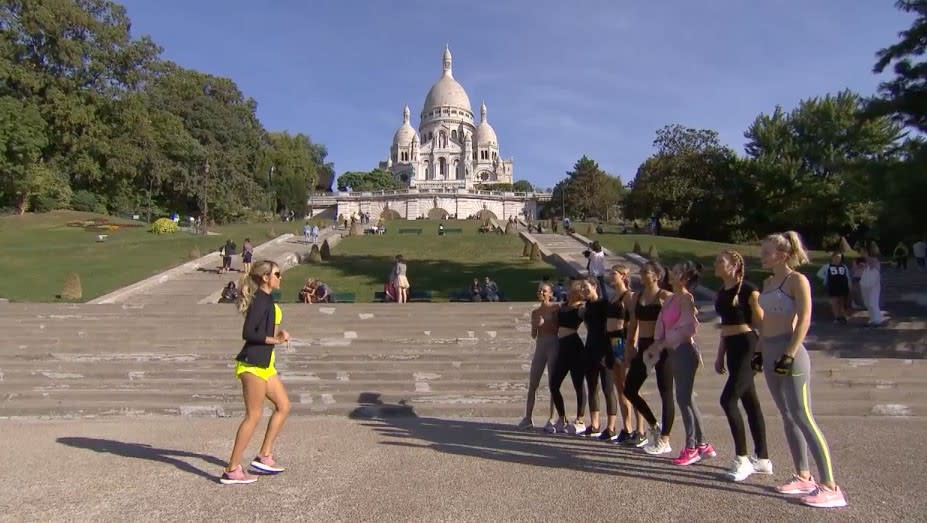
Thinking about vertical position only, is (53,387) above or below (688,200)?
below

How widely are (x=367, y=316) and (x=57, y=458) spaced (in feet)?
21.8

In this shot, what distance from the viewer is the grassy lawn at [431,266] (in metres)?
18.4

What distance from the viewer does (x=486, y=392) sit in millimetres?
8195

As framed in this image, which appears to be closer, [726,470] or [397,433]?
[726,470]

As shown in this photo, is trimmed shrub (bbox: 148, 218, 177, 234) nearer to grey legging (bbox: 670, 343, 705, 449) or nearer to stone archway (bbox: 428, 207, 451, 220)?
grey legging (bbox: 670, 343, 705, 449)

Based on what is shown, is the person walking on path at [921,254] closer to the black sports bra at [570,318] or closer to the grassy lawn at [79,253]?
the black sports bra at [570,318]

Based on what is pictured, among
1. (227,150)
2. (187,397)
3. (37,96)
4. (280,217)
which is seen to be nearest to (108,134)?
(37,96)

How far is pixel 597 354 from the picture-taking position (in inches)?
230

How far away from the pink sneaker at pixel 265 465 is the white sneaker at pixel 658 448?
2846mm

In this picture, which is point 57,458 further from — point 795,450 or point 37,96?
point 37,96

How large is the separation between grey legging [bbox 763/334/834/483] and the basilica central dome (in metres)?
124

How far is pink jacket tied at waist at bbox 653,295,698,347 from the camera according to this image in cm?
497

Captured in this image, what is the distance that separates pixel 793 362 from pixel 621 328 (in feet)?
5.53

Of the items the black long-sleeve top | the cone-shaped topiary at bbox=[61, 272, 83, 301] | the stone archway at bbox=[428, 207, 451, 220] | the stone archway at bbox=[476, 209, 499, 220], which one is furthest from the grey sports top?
the stone archway at bbox=[428, 207, 451, 220]
